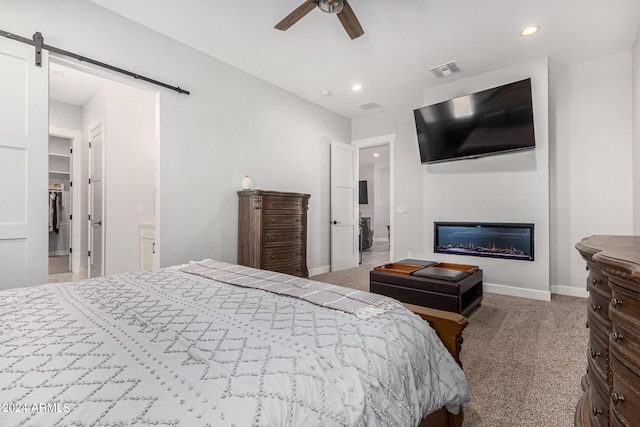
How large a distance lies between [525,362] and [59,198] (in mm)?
8673

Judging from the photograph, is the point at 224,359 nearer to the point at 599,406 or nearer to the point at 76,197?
the point at 599,406

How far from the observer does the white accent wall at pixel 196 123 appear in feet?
8.46

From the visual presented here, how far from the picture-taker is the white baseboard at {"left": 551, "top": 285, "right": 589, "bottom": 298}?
144 inches

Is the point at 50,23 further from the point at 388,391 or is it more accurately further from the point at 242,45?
the point at 388,391

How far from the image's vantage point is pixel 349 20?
2.31m

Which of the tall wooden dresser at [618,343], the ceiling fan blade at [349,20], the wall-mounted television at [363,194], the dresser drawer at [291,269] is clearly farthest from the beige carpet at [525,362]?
the wall-mounted television at [363,194]

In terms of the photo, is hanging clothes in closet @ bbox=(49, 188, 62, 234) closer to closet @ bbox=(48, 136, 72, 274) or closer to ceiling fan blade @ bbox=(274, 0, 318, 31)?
closet @ bbox=(48, 136, 72, 274)

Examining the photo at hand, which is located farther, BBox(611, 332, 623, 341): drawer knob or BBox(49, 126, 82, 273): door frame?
BBox(49, 126, 82, 273): door frame

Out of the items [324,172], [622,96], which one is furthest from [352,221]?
[622,96]

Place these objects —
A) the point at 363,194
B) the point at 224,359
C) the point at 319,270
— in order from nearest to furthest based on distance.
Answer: the point at 224,359 → the point at 319,270 → the point at 363,194

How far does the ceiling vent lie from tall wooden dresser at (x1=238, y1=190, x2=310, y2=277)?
2371 millimetres

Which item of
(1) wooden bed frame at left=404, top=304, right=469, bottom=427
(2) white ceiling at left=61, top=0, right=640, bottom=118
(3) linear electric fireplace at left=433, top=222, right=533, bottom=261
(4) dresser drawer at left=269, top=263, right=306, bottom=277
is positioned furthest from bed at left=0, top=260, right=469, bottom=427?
(3) linear electric fireplace at left=433, top=222, right=533, bottom=261

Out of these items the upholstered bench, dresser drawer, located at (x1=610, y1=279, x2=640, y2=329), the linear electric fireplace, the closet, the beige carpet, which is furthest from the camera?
the closet

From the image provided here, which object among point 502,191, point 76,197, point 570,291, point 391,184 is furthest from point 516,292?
point 76,197
